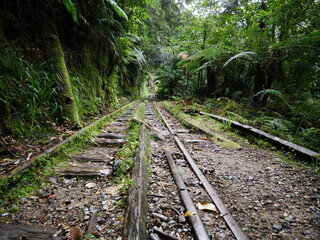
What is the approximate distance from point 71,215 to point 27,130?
201 cm

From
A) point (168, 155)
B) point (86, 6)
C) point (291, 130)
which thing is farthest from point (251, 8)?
point (168, 155)

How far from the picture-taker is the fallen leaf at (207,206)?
135cm

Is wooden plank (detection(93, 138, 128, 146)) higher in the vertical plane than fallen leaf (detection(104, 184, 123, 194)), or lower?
higher

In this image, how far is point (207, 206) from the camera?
138 cm

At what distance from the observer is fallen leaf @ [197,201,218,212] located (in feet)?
4.42

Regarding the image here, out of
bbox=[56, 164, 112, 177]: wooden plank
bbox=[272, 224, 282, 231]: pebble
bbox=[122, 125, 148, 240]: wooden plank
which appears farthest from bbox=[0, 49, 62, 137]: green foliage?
bbox=[272, 224, 282, 231]: pebble

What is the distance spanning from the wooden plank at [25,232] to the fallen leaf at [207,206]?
108 centimetres

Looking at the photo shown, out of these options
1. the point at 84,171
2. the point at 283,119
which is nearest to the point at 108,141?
the point at 84,171

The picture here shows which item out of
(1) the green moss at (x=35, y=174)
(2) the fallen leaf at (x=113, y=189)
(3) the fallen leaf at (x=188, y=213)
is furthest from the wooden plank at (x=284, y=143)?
(1) the green moss at (x=35, y=174)

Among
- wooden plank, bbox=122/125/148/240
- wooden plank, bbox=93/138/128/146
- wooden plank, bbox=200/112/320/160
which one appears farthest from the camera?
wooden plank, bbox=93/138/128/146

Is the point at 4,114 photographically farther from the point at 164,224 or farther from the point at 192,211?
the point at 192,211

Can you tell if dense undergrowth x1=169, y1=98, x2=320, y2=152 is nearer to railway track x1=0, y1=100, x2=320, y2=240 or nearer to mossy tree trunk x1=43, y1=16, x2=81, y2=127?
railway track x1=0, y1=100, x2=320, y2=240

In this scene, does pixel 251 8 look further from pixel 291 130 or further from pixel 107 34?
pixel 107 34

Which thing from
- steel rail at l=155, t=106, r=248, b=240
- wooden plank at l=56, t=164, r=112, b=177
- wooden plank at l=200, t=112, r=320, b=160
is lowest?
steel rail at l=155, t=106, r=248, b=240
